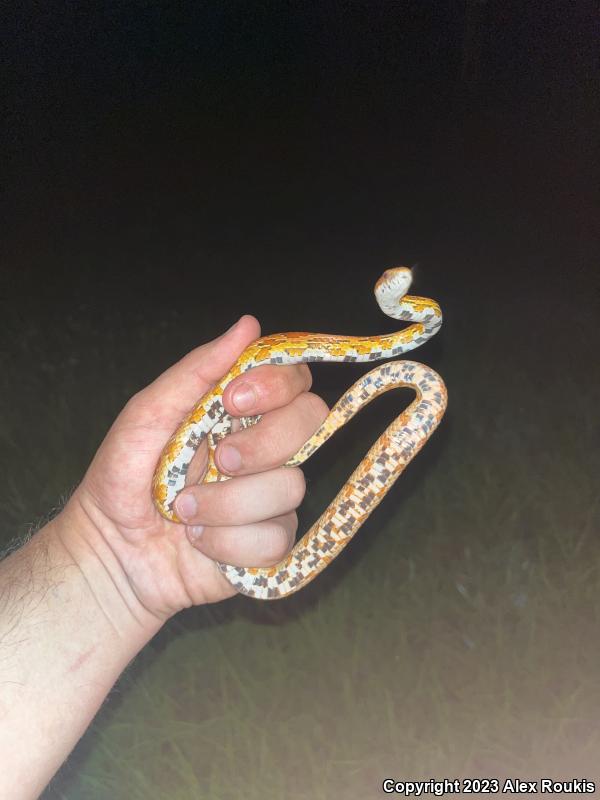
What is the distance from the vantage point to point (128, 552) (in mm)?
819

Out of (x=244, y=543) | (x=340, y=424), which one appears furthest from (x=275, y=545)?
(x=340, y=424)

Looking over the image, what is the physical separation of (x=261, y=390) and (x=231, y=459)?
83mm

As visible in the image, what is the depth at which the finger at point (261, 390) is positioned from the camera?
708mm

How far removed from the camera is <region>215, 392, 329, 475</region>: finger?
2.43 ft

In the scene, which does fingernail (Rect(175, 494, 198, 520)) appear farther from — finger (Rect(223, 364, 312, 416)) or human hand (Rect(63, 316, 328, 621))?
finger (Rect(223, 364, 312, 416))

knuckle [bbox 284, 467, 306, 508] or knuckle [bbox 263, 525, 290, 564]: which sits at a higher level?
knuckle [bbox 284, 467, 306, 508]

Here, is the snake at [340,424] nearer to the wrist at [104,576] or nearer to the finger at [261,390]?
the finger at [261,390]

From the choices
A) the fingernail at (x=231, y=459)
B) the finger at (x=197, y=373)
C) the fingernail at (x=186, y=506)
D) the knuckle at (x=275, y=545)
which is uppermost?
the finger at (x=197, y=373)

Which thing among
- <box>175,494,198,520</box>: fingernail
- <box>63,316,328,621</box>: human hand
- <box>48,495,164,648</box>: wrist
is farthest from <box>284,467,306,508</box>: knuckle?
<box>48,495,164,648</box>: wrist

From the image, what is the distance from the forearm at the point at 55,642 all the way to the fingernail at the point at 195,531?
0.13 meters

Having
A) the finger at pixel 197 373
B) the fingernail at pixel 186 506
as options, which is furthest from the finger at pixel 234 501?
the finger at pixel 197 373

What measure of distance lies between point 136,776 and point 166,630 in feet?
0.95

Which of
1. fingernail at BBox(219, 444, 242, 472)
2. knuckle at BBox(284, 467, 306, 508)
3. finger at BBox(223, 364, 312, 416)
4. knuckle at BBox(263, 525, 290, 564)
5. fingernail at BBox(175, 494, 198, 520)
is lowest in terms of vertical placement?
knuckle at BBox(263, 525, 290, 564)

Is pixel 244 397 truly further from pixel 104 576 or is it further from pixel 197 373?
pixel 104 576
